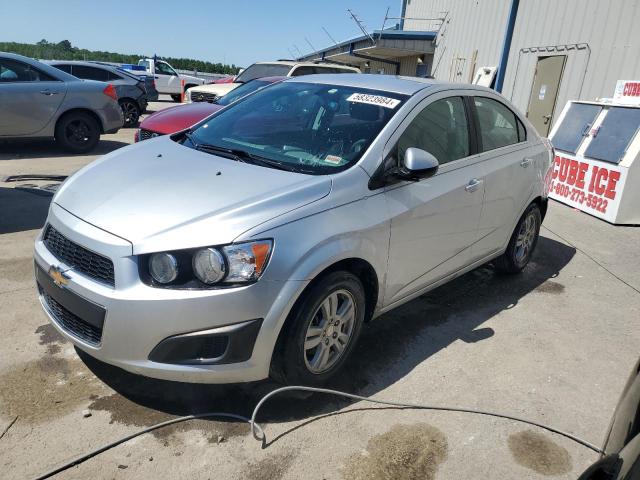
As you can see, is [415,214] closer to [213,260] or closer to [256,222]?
[256,222]

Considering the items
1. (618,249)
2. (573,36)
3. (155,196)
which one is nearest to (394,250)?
(155,196)

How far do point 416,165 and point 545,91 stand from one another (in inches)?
412

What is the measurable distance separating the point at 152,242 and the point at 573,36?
1110 cm

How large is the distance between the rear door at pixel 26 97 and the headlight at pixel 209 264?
7520mm

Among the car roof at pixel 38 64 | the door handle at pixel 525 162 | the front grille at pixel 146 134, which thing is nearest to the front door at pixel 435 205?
the door handle at pixel 525 162

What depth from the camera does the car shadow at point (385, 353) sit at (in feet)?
9.50

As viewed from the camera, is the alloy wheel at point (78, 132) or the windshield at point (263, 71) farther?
the windshield at point (263, 71)

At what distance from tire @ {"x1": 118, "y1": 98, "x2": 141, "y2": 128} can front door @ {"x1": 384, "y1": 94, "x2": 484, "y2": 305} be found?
38.0ft

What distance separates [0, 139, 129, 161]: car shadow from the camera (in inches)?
353

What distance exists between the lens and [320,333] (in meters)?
2.90

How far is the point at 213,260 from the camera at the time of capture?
2475 mm

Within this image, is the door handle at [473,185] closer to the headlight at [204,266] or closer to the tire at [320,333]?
the tire at [320,333]

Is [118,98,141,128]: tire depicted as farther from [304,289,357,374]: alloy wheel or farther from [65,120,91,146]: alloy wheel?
[304,289,357,374]: alloy wheel

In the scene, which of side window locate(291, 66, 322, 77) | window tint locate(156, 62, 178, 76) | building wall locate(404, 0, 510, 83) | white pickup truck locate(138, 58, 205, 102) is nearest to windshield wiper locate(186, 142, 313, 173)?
side window locate(291, 66, 322, 77)
